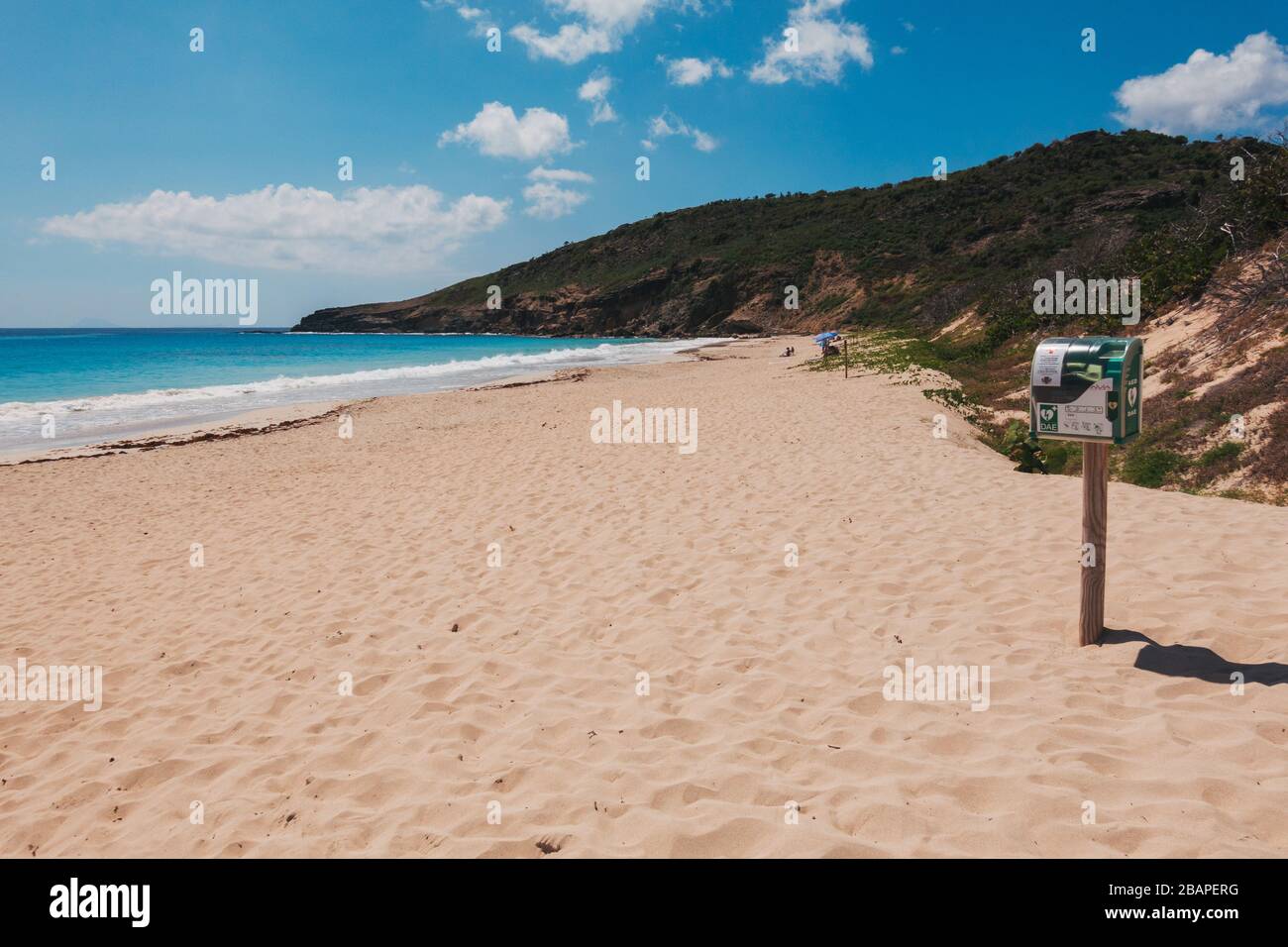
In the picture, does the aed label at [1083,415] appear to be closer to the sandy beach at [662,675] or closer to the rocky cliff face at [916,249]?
the sandy beach at [662,675]

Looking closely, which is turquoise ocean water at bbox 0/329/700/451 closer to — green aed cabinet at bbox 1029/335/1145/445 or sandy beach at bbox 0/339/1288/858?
sandy beach at bbox 0/339/1288/858

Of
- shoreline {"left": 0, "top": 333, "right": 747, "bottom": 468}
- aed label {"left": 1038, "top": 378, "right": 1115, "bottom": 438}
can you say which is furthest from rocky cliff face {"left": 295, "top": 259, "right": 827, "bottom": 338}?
aed label {"left": 1038, "top": 378, "right": 1115, "bottom": 438}

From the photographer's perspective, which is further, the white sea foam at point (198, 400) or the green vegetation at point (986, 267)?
the white sea foam at point (198, 400)

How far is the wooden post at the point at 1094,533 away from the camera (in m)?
4.34

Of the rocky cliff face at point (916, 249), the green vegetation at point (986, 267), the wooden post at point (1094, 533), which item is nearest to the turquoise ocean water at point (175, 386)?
the rocky cliff face at point (916, 249)

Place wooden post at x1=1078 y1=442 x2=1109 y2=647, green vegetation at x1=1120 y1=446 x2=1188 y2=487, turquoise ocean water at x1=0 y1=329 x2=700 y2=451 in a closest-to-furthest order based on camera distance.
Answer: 1. wooden post at x1=1078 y1=442 x2=1109 y2=647
2. green vegetation at x1=1120 y1=446 x2=1188 y2=487
3. turquoise ocean water at x1=0 y1=329 x2=700 y2=451

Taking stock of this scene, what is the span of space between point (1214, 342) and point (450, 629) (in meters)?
15.2

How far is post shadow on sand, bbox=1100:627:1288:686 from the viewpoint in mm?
4059

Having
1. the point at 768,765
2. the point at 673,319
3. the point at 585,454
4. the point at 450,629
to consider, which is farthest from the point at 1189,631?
the point at 673,319

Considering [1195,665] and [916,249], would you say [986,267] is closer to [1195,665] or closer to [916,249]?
[916,249]

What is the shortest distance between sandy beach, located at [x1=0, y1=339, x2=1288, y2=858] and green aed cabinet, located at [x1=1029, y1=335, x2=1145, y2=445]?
1.54m

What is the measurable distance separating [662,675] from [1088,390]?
3.17 meters

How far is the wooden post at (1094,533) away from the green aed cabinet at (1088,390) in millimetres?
244
